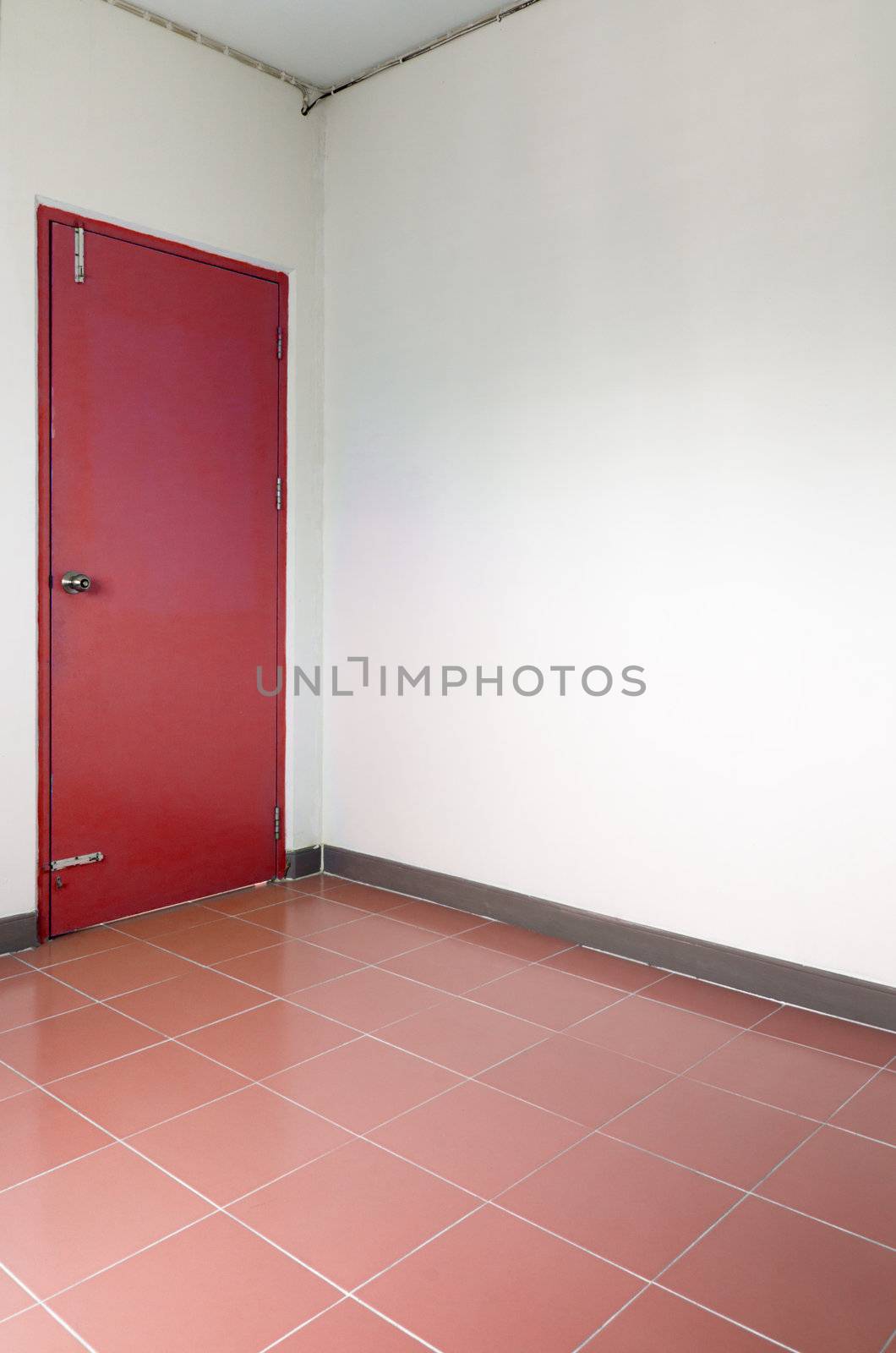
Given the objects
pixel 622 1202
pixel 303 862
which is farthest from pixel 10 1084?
pixel 303 862

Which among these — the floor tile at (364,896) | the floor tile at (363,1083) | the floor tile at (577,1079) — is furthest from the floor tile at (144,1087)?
the floor tile at (364,896)

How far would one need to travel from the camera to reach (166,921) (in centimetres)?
365

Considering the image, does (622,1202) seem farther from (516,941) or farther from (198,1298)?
(516,941)

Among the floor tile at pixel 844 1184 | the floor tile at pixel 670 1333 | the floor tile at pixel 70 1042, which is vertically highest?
the floor tile at pixel 844 1184

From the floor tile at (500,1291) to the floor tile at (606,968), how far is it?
4.18 feet

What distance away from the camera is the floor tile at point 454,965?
311cm

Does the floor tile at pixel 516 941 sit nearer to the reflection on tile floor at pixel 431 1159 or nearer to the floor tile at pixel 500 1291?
the reflection on tile floor at pixel 431 1159

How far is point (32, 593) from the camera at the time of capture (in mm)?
3344

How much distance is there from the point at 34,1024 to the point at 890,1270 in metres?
2.06

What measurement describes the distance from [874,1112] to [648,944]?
98 centimetres

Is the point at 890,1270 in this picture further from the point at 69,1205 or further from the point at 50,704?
the point at 50,704

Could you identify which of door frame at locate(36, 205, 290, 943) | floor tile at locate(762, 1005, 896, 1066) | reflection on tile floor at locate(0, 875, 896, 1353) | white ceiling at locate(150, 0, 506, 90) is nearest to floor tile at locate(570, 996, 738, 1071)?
reflection on tile floor at locate(0, 875, 896, 1353)

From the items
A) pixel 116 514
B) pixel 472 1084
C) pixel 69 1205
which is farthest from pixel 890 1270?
pixel 116 514

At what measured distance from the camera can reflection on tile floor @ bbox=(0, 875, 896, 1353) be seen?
1.67 meters
